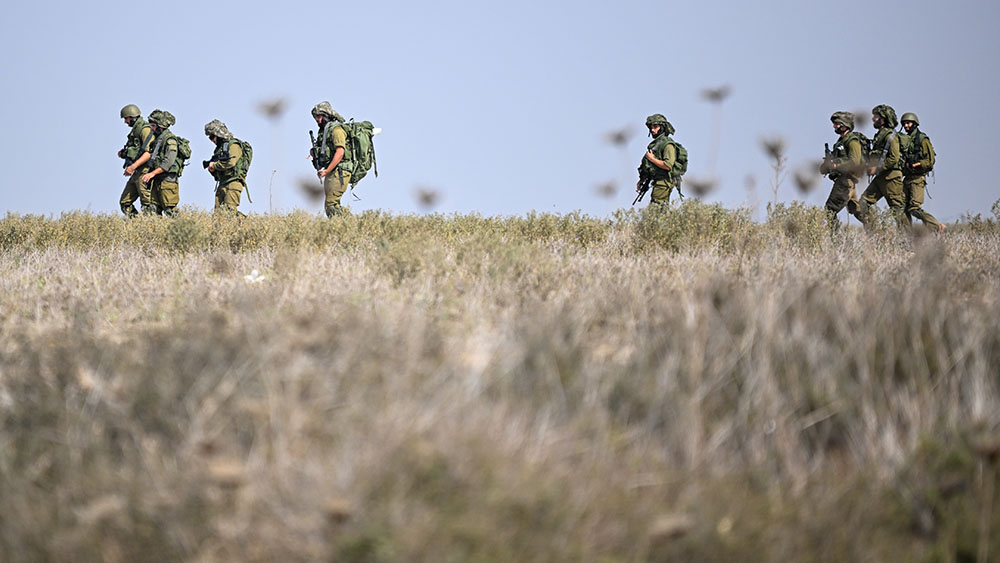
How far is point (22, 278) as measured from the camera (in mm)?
8352

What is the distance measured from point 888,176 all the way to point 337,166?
333 inches

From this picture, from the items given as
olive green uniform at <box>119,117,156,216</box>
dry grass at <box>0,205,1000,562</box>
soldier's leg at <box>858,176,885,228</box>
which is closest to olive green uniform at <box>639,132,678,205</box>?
soldier's leg at <box>858,176,885,228</box>

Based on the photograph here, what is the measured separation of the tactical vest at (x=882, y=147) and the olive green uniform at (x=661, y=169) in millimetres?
3106

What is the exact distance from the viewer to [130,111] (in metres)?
16.3

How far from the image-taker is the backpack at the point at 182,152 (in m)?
16.1

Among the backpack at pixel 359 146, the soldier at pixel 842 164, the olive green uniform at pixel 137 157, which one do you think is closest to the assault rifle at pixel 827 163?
the soldier at pixel 842 164

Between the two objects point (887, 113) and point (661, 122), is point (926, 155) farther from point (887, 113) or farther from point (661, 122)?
point (661, 122)

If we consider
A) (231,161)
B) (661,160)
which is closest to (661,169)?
(661,160)

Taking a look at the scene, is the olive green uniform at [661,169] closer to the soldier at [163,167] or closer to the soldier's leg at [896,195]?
the soldier's leg at [896,195]

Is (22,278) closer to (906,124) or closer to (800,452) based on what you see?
(800,452)

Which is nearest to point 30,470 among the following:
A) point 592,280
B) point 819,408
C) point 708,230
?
point 819,408

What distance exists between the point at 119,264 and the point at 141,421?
7.05 metres

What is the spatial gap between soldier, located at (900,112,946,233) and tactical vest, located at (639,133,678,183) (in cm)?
353

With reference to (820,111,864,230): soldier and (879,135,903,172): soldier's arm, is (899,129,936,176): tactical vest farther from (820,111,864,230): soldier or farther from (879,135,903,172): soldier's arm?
(820,111,864,230): soldier
